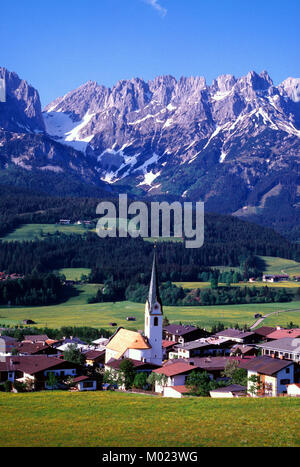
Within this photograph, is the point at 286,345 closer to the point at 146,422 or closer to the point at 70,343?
the point at 70,343

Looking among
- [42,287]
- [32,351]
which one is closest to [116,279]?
[42,287]

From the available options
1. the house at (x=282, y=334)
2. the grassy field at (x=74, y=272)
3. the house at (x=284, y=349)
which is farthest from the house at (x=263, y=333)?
the grassy field at (x=74, y=272)

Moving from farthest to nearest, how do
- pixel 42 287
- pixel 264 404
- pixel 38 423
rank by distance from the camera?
1. pixel 42 287
2. pixel 264 404
3. pixel 38 423

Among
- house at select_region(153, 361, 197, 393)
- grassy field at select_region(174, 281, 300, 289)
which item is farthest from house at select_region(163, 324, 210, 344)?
grassy field at select_region(174, 281, 300, 289)

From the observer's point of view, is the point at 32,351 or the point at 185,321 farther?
the point at 185,321

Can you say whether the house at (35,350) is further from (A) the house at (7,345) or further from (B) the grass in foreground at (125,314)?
(B) the grass in foreground at (125,314)
